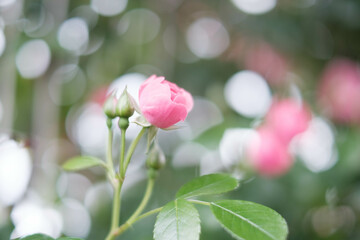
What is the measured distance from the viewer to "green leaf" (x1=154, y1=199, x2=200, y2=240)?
0.29 m

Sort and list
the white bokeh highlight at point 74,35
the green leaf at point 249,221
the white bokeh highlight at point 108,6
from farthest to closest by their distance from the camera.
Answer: the white bokeh highlight at point 108,6, the white bokeh highlight at point 74,35, the green leaf at point 249,221

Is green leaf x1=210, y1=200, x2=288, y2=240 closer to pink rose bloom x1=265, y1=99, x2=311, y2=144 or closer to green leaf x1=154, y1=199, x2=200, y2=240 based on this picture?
green leaf x1=154, y1=199, x2=200, y2=240

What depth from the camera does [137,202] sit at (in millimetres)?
1132

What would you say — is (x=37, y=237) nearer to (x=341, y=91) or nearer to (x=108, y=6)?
(x=108, y=6)

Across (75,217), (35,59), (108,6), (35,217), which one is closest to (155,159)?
(35,217)

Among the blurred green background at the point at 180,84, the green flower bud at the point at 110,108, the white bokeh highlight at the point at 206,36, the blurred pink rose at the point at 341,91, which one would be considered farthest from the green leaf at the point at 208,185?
the white bokeh highlight at the point at 206,36

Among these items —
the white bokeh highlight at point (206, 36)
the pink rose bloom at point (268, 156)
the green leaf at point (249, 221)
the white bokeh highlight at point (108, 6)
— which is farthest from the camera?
the white bokeh highlight at point (206, 36)

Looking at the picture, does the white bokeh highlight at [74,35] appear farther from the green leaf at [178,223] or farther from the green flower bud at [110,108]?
the green leaf at [178,223]

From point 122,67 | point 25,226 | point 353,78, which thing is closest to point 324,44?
point 353,78

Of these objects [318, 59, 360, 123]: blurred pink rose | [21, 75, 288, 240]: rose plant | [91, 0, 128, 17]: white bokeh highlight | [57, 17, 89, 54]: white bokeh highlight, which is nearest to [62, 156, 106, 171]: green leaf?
[21, 75, 288, 240]: rose plant

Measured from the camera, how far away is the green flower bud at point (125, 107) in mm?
373

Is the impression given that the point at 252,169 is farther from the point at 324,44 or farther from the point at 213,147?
the point at 324,44

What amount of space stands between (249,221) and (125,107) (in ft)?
0.52

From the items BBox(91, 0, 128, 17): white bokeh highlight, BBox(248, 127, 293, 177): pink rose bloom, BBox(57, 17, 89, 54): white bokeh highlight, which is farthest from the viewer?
BBox(91, 0, 128, 17): white bokeh highlight
